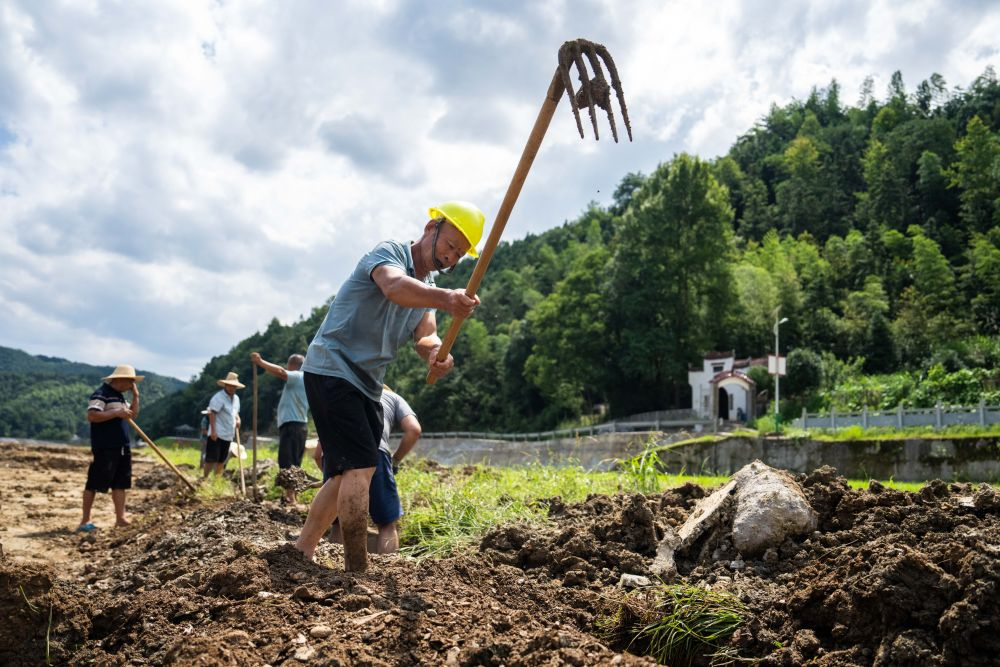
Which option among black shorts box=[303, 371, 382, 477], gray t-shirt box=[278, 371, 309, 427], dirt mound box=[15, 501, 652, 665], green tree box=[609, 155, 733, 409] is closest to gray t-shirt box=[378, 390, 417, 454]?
dirt mound box=[15, 501, 652, 665]

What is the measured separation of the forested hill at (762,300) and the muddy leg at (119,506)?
2835 centimetres

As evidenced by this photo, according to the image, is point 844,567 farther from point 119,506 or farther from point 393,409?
point 119,506

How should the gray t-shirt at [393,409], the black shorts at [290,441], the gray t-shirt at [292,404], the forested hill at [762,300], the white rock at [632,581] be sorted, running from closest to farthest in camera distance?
the white rock at [632,581], the gray t-shirt at [393,409], the gray t-shirt at [292,404], the black shorts at [290,441], the forested hill at [762,300]

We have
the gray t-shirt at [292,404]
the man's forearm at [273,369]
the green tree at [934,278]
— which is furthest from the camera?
the green tree at [934,278]

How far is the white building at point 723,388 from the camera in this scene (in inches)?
1548

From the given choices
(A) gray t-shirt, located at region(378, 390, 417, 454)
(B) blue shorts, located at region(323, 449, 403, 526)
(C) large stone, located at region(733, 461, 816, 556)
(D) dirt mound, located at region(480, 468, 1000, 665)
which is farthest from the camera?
(A) gray t-shirt, located at region(378, 390, 417, 454)

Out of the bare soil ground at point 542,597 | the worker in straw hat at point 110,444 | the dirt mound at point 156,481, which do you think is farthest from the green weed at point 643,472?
the dirt mound at point 156,481

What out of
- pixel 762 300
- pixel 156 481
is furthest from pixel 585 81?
pixel 762 300

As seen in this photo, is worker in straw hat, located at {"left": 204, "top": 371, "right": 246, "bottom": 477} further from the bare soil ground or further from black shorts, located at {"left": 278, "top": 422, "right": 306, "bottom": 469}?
the bare soil ground

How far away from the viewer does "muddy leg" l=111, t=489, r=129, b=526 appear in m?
7.39

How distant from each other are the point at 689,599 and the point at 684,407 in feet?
138

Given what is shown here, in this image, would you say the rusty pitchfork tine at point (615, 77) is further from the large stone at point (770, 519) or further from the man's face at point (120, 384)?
the man's face at point (120, 384)

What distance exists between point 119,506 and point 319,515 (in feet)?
16.0

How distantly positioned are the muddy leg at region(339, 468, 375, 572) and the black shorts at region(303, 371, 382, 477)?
0.06 meters
